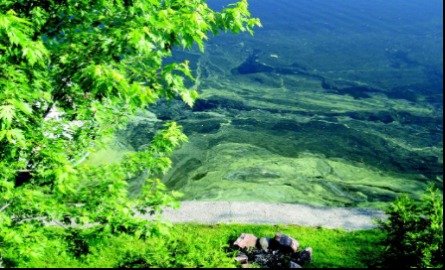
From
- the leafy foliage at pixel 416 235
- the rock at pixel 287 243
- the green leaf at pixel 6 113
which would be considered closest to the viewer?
the green leaf at pixel 6 113

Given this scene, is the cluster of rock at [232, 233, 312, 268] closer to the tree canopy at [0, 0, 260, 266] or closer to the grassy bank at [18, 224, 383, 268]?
the grassy bank at [18, 224, 383, 268]

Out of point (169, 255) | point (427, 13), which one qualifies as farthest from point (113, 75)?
point (427, 13)

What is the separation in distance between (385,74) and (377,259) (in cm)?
2388

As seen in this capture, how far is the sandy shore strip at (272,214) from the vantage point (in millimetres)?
12281

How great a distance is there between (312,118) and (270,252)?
1385cm

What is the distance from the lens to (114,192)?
5.70m

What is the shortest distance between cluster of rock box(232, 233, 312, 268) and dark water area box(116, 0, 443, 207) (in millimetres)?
3875

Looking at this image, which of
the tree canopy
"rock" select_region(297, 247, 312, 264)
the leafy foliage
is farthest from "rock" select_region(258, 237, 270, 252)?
the tree canopy

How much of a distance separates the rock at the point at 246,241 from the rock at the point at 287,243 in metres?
0.57

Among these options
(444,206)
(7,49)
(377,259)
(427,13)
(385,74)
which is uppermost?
(427,13)

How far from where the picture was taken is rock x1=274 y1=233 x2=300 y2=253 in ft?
32.8

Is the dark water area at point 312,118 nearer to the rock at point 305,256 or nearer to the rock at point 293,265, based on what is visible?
the rock at point 305,256

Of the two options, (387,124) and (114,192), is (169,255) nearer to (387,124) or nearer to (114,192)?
(114,192)

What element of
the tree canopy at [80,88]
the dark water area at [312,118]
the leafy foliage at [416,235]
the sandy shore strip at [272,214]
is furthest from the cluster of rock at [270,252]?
the tree canopy at [80,88]
